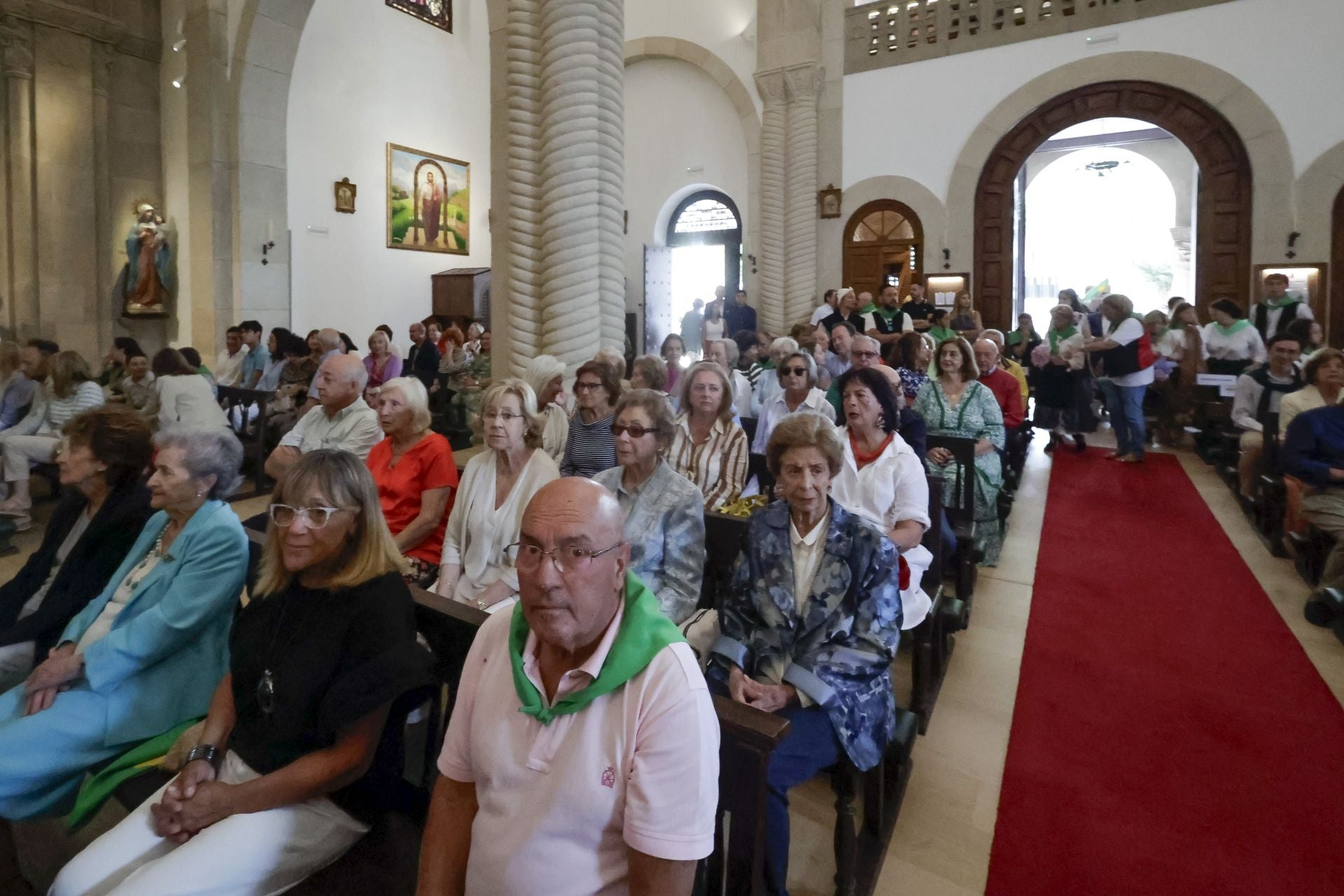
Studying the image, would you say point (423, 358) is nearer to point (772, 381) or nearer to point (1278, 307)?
point (772, 381)

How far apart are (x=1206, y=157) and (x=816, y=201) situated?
4909 mm

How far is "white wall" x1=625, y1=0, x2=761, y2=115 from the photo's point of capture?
12.3 metres

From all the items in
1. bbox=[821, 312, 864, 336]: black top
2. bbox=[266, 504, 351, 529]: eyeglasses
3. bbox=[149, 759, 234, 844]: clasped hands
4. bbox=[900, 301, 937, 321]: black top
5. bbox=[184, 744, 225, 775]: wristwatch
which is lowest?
bbox=[149, 759, 234, 844]: clasped hands

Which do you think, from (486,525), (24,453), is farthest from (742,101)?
(486,525)

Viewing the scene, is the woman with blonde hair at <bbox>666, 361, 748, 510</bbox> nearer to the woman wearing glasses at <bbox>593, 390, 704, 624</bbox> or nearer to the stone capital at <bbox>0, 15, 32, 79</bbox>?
the woman wearing glasses at <bbox>593, 390, 704, 624</bbox>

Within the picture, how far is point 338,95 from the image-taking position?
495 inches

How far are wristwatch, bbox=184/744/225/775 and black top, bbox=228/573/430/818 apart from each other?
4 centimetres

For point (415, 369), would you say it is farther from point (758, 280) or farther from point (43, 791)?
point (43, 791)

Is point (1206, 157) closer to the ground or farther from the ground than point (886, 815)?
farther from the ground

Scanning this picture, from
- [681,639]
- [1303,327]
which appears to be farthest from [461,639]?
[1303,327]

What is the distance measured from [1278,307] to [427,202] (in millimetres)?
12817

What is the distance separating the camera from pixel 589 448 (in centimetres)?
390

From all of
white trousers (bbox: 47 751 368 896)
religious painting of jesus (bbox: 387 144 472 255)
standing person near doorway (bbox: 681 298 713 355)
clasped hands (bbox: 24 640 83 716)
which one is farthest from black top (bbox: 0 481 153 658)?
religious painting of jesus (bbox: 387 144 472 255)

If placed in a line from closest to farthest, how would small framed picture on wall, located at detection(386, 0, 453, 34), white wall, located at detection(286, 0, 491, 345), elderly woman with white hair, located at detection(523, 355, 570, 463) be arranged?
elderly woman with white hair, located at detection(523, 355, 570, 463)
white wall, located at detection(286, 0, 491, 345)
small framed picture on wall, located at detection(386, 0, 453, 34)
